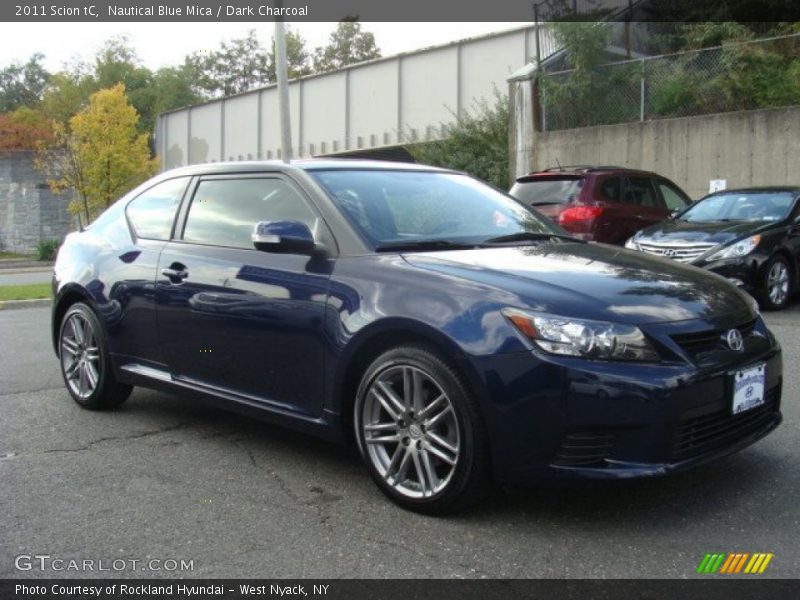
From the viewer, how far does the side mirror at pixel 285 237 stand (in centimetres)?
405

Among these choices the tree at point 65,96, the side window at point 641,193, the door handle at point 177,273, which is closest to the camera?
the door handle at point 177,273

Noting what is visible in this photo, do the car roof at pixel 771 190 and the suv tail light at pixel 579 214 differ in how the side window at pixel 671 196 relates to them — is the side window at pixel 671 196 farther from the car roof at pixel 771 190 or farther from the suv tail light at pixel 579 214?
the suv tail light at pixel 579 214

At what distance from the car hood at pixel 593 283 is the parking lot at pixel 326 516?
2.44ft

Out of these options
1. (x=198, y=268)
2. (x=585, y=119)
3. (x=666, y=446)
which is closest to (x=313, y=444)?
(x=198, y=268)

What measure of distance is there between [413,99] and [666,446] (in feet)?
74.1

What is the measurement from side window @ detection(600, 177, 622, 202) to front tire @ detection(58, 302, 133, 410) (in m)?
7.74

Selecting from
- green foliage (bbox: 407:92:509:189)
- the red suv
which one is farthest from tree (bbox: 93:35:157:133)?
the red suv

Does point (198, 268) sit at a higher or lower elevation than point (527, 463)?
higher

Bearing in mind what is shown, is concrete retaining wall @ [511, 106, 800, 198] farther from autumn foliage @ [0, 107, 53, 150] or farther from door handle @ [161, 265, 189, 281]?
autumn foliage @ [0, 107, 53, 150]

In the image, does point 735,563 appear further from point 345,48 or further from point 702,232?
point 345,48

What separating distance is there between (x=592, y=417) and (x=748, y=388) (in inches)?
33.8

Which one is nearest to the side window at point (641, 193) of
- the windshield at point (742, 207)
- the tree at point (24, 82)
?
the windshield at point (742, 207)

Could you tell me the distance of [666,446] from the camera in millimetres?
3268
